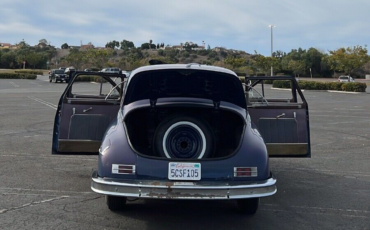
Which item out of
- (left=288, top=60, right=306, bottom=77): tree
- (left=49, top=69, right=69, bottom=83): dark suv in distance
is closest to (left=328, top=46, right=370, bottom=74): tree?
(left=288, top=60, right=306, bottom=77): tree

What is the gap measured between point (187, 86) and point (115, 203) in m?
1.80

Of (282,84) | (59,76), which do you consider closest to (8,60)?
(59,76)

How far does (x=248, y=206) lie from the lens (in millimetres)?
5641

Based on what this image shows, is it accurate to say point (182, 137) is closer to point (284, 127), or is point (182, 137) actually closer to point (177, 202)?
point (177, 202)

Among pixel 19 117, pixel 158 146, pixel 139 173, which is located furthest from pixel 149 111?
pixel 19 117

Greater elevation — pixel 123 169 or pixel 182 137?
pixel 182 137

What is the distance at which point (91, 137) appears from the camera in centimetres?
672

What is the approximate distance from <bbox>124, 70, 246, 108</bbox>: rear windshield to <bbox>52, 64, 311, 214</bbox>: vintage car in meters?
0.01

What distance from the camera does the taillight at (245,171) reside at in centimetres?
494

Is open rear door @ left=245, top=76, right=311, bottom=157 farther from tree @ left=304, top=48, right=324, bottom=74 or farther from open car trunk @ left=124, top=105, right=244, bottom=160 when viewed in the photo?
tree @ left=304, top=48, right=324, bottom=74

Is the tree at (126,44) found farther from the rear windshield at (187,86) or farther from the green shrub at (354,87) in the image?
the rear windshield at (187,86)

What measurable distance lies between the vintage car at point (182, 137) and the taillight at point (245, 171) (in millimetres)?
10

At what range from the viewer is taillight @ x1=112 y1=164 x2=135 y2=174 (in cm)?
486

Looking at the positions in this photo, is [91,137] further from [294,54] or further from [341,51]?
[294,54]
